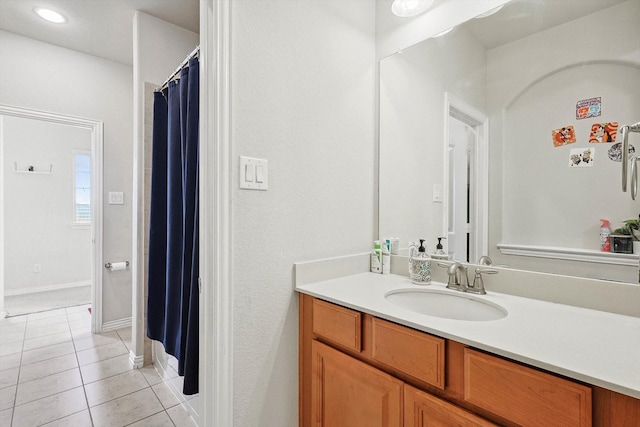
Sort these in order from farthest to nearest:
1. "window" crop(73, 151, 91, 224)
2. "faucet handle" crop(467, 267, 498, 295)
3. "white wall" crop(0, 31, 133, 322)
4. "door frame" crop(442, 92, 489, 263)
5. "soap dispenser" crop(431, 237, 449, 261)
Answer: "window" crop(73, 151, 91, 224) → "white wall" crop(0, 31, 133, 322) → "soap dispenser" crop(431, 237, 449, 261) → "door frame" crop(442, 92, 489, 263) → "faucet handle" crop(467, 267, 498, 295)

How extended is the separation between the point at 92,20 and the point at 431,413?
331cm

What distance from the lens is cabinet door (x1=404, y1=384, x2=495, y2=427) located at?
0.76 metres

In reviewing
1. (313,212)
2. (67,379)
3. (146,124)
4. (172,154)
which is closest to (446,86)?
(313,212)

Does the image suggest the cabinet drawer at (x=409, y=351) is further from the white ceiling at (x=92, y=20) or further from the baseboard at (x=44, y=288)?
the baseboard at (x=44, y=288)

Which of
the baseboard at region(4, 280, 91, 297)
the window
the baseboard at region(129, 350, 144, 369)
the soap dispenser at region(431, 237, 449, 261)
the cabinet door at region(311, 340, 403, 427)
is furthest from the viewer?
the window

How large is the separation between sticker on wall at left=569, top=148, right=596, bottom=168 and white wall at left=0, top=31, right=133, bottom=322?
3383 millimetres

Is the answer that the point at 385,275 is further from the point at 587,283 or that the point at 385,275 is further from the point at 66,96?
the point at 66,96

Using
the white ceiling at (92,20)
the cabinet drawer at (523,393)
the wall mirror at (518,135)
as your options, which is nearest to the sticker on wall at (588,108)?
the wall mirror at (518,135)

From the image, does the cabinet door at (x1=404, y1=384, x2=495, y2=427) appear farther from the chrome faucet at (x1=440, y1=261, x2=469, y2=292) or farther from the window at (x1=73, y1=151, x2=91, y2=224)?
the window at (x1=73, y1=151, x2=91, y2=224)

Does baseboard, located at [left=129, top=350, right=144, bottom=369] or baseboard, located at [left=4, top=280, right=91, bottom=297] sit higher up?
baseboard, located at [left=4, top=280, right=91, bottom=297]

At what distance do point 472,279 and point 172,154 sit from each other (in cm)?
166

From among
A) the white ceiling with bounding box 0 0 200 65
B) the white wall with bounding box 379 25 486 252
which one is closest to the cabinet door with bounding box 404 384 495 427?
the white wall with bounding box 379 25 486 252

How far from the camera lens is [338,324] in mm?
1090

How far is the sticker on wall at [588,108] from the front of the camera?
1016 mm
